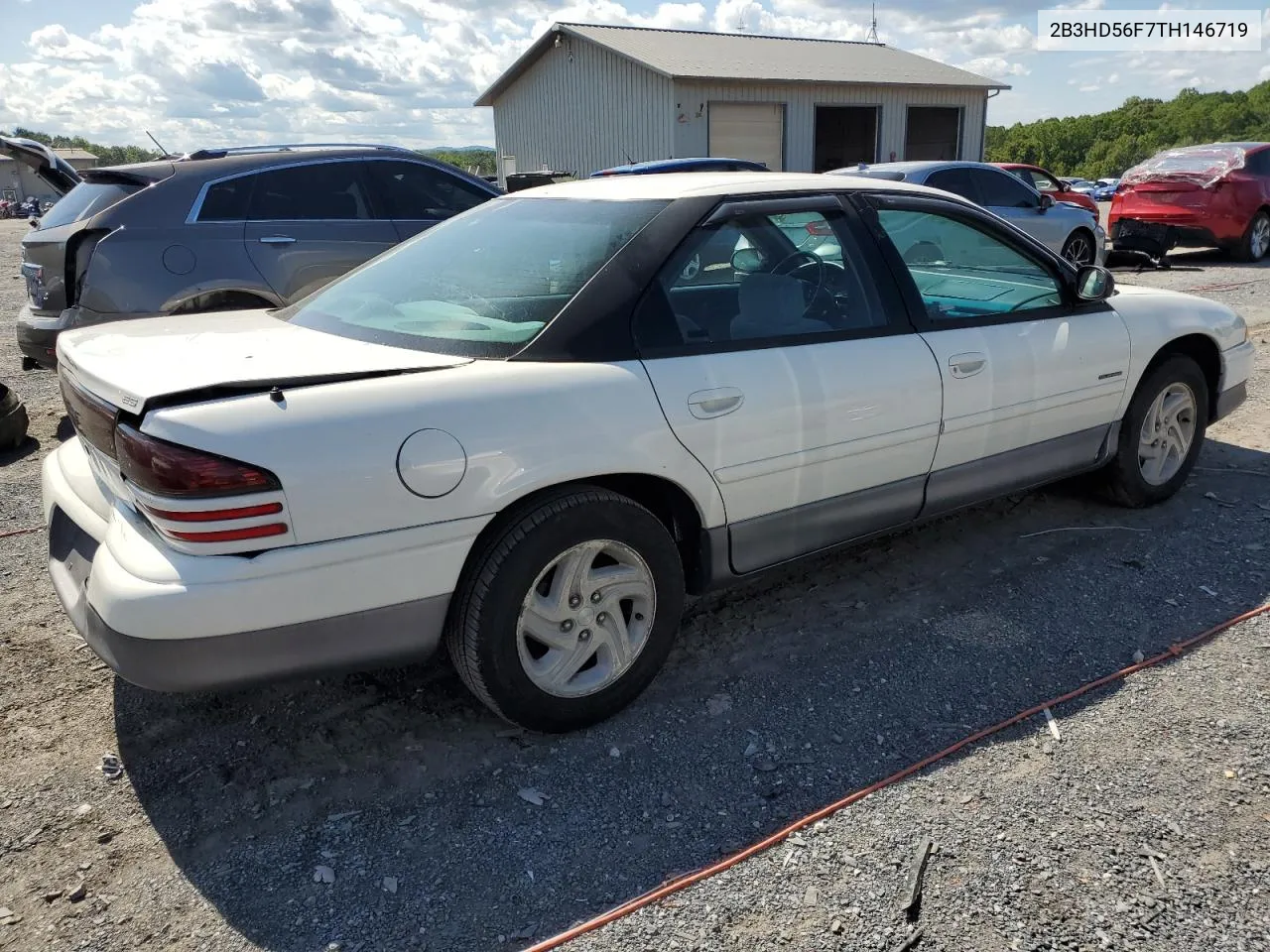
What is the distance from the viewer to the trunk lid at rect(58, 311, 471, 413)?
2414 millimetres

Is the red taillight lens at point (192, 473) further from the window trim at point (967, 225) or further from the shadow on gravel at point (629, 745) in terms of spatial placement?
the window trim at point (967, 225)

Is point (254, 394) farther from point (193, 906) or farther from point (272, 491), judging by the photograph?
point (193, 906)

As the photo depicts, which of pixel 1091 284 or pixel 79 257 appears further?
pixel 79 257

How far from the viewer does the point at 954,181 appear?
426 inches

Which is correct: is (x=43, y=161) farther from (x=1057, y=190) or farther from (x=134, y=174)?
(x=1057, y=190)

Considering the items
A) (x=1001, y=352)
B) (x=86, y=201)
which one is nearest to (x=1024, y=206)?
(x=1001, y=352)

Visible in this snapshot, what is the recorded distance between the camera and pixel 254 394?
2.39 meters

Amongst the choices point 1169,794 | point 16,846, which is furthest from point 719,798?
point 16,846

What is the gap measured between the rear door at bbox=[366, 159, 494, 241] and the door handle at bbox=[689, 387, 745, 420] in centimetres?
416

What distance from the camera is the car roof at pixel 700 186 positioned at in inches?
128

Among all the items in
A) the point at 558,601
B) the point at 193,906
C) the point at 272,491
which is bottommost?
the point at 193,906

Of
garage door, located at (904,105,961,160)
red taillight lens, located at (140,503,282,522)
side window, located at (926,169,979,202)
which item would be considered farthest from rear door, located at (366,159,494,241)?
garage door, located at (904,105,961,160)

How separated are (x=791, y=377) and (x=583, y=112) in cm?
2096

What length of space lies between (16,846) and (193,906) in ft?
1.88
